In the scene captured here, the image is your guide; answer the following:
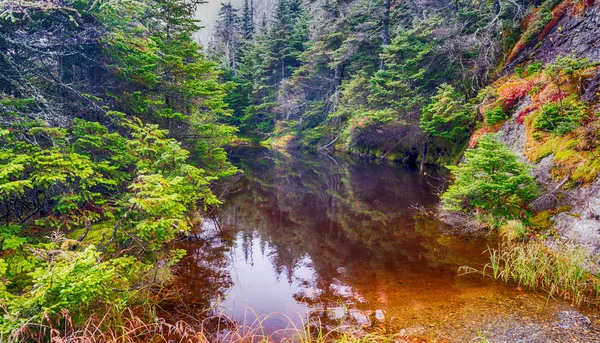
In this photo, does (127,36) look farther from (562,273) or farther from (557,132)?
(557,132)

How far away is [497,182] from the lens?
734cm

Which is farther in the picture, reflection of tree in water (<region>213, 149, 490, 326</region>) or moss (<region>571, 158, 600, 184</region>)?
moss (<region>571, 158, 600, 184</region>)

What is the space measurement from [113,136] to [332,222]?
7.55m

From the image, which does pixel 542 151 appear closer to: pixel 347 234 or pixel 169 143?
pixel 347 234

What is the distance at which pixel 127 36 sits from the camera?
7145mm

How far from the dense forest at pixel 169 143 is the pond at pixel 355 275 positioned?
2.42 feet

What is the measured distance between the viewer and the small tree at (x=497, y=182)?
7.27 m

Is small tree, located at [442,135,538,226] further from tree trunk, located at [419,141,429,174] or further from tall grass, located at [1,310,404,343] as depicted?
tree trunk, located at [419,141,429,174]

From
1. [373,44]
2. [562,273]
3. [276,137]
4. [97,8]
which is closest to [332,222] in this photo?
[562,273]

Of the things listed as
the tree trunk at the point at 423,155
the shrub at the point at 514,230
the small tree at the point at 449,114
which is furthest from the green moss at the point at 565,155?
the tree trunk at the point at 423,155

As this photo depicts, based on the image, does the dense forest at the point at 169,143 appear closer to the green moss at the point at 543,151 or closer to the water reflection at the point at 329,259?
the green moss at the point at 543,151

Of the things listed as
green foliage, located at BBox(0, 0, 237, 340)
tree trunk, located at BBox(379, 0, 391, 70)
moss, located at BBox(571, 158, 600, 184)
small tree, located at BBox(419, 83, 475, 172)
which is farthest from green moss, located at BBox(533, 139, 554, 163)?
tree trunk, located at BBox(379, 0, 391, 70)

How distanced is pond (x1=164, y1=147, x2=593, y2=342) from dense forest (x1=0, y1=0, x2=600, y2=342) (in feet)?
2.42

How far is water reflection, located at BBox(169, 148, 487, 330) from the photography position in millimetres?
Answer: 5859
